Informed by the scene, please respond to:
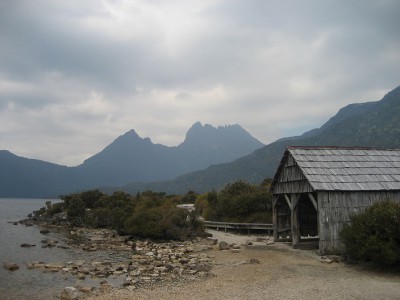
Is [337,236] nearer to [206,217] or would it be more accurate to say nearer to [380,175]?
[380,175]

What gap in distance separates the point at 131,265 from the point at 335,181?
1149 centimetres

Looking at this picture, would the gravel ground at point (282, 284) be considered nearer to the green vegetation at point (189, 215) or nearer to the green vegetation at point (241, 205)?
the green vegetation at point (189, 215)

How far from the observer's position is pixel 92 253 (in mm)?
26219

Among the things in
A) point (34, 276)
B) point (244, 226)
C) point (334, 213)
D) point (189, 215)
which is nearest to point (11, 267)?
point (34, 276)

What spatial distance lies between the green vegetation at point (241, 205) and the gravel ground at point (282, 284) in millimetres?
15980

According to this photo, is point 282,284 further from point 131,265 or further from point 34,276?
point 34,276

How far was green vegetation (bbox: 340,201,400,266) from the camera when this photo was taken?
15.0m

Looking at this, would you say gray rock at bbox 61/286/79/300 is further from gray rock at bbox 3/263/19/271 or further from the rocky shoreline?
gray rock at bbox 3/263/19/271

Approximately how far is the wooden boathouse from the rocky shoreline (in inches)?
213

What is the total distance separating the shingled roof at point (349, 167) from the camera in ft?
65.0

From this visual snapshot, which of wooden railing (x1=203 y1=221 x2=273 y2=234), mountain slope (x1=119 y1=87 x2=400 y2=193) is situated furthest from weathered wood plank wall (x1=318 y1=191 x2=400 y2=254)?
mountain slope (x1=119 y1=87 x2=400 y2=193)

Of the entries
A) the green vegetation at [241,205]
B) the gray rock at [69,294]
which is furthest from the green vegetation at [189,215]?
the gray rock at [69,294]

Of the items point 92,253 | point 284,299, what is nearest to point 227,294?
point 284,299

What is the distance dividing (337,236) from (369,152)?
20.4 ft
